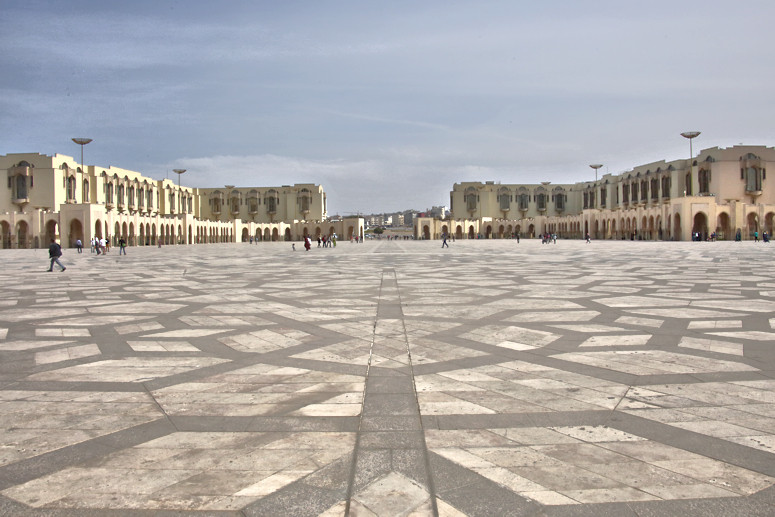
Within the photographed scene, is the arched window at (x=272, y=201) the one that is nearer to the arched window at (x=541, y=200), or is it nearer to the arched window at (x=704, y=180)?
the arched window at (x=541, y=200)

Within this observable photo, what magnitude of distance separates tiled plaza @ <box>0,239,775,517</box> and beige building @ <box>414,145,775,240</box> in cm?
5130

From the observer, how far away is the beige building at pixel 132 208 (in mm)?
44125

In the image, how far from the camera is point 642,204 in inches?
2689

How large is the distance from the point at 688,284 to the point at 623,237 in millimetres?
57617

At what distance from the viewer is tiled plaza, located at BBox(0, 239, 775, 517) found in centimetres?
220

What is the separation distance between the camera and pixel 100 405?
11.1 ft

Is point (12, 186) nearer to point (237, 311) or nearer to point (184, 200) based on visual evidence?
point (184, 200)

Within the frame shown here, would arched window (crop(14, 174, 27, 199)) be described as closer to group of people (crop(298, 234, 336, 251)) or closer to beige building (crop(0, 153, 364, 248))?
beige building (crop(0, 153, 364, 248))

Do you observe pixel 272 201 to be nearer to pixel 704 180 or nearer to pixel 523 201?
pixel 523 201

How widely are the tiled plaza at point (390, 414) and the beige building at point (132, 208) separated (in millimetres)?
44879

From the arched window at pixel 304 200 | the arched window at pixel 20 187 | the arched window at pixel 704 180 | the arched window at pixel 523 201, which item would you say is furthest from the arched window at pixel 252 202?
the arched window at pixel 704 180

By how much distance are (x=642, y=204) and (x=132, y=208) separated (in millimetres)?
65732

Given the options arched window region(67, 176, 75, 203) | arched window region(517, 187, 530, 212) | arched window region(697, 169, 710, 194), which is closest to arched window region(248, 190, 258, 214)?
arched window region(67, 176, 75, 203)

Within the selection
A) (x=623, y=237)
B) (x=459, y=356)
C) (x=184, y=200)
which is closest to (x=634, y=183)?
(x=623, y=237)
